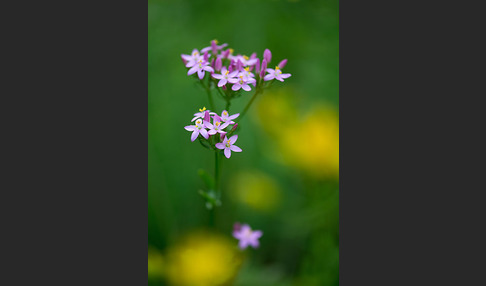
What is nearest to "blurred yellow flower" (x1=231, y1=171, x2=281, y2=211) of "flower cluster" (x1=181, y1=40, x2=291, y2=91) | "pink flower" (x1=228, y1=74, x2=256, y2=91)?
"flower cluster" (x1=181, y1=40, x2=291, y2=91)

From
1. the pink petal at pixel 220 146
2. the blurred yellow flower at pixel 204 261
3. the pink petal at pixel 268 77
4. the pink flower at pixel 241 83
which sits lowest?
the blurred yellow flower at pixel 204 261

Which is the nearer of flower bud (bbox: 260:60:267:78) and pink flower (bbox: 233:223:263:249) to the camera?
flower bud (bbox: 260:60:267:78)

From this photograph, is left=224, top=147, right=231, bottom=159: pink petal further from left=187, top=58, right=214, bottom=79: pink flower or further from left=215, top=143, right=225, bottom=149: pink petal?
left=187, top=58, right=214, bottom=79: pink flower

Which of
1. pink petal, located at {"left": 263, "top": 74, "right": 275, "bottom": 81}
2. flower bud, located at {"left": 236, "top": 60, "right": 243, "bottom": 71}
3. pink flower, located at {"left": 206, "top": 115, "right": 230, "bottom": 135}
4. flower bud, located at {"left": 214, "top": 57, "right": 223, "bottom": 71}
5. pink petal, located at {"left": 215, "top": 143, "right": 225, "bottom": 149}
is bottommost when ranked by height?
pink petal, located at {"left": 215, "top": 143, "right": 225, "bottom": 149}

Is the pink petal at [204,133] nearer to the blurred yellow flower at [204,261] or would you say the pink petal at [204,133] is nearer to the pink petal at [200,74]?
the pink petal at [200,74]

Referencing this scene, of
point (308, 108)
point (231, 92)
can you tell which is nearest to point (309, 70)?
point (308, 108)

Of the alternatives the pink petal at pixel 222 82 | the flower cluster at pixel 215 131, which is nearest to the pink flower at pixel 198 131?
the flower cluster at pixel 215 131

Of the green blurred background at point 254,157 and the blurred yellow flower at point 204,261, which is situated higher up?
the green blurred background at point 254,157

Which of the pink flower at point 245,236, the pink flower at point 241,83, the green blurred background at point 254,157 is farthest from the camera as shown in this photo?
the green blurred background at point 254,157
